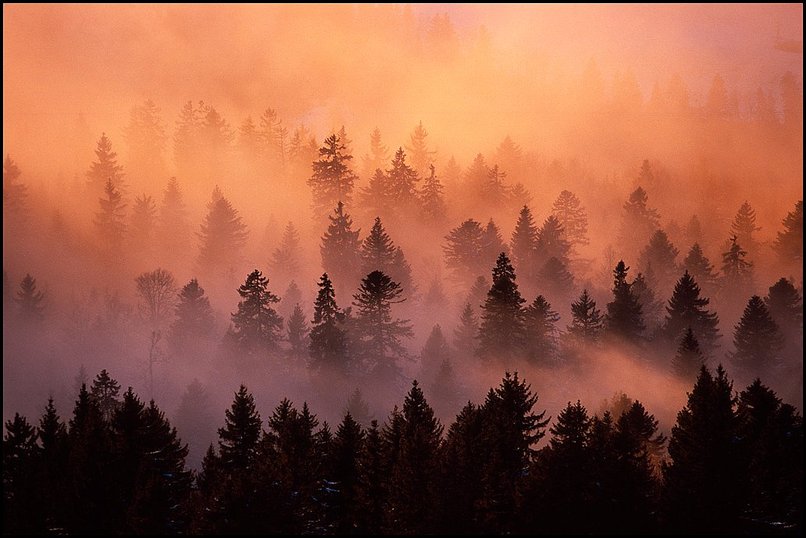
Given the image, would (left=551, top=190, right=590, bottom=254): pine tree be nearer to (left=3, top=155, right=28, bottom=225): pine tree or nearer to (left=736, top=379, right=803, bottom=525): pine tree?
(left=736, top=379, right=803, bottom=525): pine tree

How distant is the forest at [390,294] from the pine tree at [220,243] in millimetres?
393

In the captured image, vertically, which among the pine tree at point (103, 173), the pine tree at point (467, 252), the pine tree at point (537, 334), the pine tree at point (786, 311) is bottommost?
the pine tree at point (537, 334)

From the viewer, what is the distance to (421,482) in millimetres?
31484

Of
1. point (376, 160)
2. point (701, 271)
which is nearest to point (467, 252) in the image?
point (701, 271)

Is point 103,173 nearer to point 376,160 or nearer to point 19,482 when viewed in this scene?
point 376,160

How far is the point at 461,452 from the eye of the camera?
1286 inches

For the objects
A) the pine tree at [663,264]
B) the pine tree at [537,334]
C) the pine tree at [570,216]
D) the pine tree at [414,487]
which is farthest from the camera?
the pine tree at [570,216]

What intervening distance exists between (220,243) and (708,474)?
67.6 metres

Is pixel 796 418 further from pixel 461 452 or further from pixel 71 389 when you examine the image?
pixel 71 389

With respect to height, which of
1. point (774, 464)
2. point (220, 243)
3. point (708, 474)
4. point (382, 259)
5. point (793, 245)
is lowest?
point (708, 474)

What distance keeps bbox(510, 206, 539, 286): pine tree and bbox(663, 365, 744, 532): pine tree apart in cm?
4705

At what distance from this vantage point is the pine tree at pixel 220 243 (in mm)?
88312

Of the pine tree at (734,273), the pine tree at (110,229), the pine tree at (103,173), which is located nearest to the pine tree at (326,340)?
the pine tree at (110,229)

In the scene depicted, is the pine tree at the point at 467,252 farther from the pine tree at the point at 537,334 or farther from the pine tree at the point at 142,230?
the pine tree at the point at 142,230
